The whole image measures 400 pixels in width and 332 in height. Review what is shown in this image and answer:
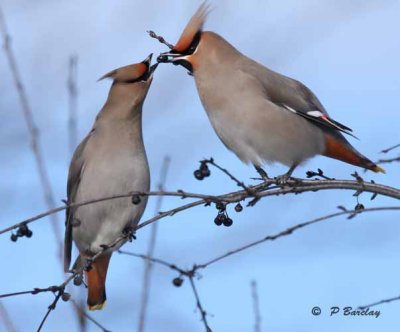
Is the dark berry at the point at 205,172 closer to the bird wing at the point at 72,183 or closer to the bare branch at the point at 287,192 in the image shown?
the bare branch at the point at 287,192

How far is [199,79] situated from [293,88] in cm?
48

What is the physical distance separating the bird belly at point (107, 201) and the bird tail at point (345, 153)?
32.8 inches

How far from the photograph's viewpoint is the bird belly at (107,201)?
395 centimetres

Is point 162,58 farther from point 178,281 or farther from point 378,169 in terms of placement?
point 178,281

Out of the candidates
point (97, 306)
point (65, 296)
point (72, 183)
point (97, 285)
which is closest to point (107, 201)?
point (72, 183)

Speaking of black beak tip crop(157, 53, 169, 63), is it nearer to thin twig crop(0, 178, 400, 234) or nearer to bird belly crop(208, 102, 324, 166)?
bird belly crop(208, 102, 324, 166)

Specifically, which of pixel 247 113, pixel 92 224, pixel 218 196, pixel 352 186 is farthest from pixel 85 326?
pixel 92 224

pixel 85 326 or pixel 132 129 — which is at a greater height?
pixel 132 129

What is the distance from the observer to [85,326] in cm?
198

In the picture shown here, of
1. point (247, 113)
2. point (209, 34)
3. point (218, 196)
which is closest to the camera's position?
point (218, 196)

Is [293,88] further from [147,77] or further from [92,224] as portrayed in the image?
[92,224]

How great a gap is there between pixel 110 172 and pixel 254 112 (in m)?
0.73

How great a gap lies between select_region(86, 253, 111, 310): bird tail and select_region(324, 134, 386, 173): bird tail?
126cm

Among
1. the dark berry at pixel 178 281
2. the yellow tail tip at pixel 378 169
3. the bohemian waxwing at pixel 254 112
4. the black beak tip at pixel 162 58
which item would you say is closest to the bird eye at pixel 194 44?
the bohemian waxwing at pixel 254 112
